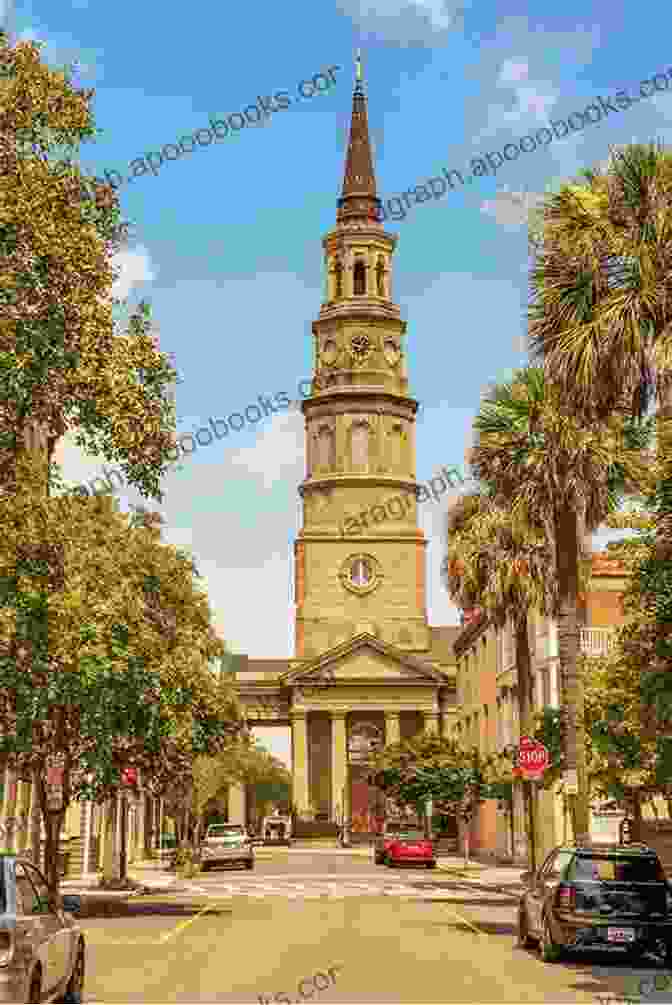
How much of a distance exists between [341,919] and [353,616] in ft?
246

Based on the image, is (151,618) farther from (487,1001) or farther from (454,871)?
(454,871)

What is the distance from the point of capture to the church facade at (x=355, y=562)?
98.7 metres

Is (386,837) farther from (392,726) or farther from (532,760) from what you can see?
(392,726)

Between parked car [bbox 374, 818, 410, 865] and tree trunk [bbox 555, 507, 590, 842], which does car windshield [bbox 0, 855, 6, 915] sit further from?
parked car [bbox 374, 818, 410, 865]

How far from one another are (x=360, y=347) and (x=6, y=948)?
93.3m

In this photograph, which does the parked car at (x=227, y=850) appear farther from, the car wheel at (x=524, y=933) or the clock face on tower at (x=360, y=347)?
the clock face on tower at (x=360, y=347)

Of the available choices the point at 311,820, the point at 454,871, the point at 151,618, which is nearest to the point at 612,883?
the point at 151,618

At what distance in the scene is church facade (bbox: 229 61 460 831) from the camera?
98.7 m

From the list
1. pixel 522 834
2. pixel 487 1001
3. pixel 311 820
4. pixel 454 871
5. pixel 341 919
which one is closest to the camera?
pixel 487 1001

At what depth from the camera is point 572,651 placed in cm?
2934

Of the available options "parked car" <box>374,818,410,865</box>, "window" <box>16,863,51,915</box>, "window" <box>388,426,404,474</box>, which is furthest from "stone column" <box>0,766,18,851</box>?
"window" <box>388,426,404,474</box>

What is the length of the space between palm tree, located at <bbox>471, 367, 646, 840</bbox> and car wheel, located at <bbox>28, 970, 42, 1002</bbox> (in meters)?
17.0

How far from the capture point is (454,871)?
50531mm

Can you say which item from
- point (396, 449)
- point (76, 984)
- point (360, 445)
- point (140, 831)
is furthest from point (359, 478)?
point (76, 984)
